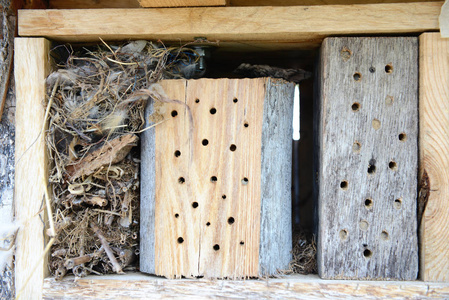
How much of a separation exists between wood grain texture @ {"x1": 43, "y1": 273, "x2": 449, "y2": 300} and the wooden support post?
0.03 meters

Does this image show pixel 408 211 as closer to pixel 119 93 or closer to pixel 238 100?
pixel 238 100

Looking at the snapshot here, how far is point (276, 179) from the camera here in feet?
3.73

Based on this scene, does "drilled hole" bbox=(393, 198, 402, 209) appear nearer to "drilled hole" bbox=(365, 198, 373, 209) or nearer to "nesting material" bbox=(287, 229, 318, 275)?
"drilled hole" bbox=(365, 198, 373, 209)

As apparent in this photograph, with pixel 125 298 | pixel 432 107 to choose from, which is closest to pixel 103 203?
pixel 125 298

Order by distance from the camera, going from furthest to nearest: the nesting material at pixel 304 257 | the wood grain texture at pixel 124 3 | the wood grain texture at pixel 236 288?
the wood grain texture at pixel 124 3, the nesting material at pixel 304 257, the wood grain texture at pixel 236 288

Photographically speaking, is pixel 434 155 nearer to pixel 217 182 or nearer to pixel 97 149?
pixel 217 182

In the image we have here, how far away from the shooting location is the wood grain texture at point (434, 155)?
107 cm

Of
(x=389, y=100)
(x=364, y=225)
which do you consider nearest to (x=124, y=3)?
(x=389, y=100)

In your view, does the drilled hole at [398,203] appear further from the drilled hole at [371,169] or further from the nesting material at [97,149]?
the nesting material at [97,149]

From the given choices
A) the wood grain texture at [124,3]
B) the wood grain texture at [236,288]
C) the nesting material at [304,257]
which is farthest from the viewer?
the wood grain texture at [124,3]

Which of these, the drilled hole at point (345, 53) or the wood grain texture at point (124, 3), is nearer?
the drilled hole at point (345, 53)

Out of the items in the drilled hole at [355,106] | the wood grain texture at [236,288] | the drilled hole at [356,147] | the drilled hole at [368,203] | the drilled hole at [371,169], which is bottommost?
the wood grain texture at [236,288]

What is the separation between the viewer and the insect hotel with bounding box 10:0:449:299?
3.55 ft

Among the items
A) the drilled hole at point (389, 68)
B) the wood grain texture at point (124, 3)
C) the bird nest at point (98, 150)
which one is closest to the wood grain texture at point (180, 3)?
the bird nest at point (98, 150)
